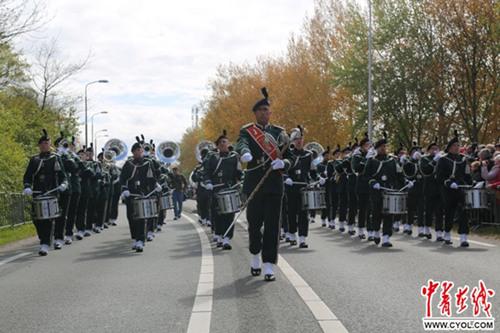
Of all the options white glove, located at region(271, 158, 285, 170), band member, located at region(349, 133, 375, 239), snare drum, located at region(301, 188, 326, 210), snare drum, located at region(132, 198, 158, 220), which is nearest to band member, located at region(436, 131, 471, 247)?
band member, located at region(349, 133, 375, 239)

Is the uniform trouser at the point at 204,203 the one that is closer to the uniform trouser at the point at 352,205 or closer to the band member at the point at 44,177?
the uniform trouser at the point at 352,205

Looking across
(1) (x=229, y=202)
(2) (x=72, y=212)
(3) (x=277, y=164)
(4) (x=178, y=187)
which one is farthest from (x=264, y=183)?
(4) (x=178, y=187)

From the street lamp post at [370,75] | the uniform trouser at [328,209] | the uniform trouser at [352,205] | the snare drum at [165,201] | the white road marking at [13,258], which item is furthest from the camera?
the street lamp post at [370,75]

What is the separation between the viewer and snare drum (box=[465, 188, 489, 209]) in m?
14.5

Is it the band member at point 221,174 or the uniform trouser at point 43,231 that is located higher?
the band member at point 221,174

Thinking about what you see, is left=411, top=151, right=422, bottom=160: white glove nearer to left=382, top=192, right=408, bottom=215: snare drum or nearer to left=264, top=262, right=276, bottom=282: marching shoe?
left=382, top=192, right=408, bottom=215: snare drum

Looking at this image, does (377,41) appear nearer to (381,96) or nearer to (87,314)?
(381,96)

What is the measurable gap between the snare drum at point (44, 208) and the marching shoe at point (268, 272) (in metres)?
5.72

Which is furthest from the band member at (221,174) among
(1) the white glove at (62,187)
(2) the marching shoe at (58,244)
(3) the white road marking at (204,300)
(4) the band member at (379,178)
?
(2) the marching shoe at (58,244)

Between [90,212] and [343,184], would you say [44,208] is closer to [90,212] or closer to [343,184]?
[90,212]

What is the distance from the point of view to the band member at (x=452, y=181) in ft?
47.6

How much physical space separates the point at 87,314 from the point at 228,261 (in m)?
4.58

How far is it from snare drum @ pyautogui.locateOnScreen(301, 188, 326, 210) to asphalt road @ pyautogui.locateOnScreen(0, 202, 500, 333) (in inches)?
32.3

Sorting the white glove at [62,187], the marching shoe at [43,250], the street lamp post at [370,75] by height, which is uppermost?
the street lamp post at [370,75]
